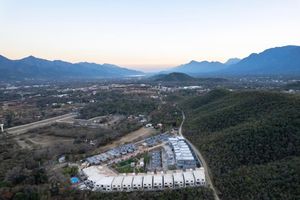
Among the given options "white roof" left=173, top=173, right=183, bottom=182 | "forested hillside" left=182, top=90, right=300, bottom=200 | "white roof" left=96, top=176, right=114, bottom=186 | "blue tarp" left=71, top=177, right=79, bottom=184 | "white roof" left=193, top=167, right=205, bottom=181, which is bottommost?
"blue tarp" left=71, top=177, right=79, bottom=184

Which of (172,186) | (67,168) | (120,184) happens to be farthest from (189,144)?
(67,168)

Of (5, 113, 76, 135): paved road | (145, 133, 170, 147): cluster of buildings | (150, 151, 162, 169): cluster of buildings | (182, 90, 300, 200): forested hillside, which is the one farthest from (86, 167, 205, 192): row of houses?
(5, 113, 76, 135): paved road

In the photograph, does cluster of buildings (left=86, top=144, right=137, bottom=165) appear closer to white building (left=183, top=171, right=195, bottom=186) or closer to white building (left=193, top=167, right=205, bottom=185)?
white building (left=183, top=171, right=195, bottom=186)

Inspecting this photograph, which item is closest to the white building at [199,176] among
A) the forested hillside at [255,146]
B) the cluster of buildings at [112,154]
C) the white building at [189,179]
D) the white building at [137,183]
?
the white building at [189,179]

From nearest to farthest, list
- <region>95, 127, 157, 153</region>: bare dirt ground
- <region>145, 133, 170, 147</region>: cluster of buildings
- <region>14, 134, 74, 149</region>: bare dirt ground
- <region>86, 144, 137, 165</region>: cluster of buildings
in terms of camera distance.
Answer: <region>86, 144, 137, 165</region>: cluster of buildings → <region>145, 133, 170, 147</region>: cluster of buildings → <region>95, 127, 157, 153</region>: bare dirt ground → <region>14, 134, 74, 149</region>: bare dirt ground

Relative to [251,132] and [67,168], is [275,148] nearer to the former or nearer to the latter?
[251,132]

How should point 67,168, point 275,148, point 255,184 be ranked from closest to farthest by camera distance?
point 255,184 → point 275,148 → point 67,168

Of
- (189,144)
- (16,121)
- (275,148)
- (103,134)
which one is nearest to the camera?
(275,148)
